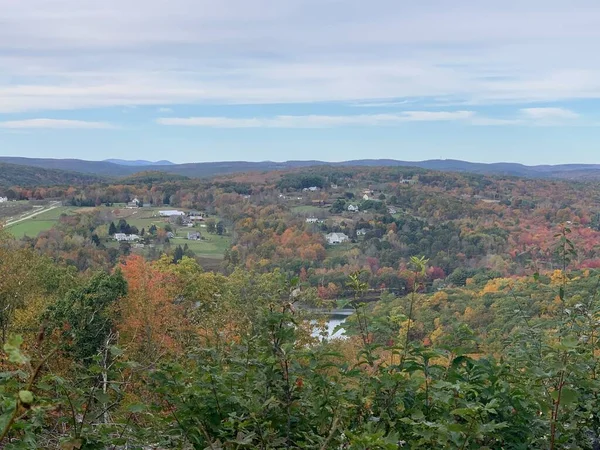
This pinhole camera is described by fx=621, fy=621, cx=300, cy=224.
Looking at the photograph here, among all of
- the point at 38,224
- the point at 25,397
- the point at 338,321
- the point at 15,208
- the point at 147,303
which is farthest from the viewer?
the point at 15,208

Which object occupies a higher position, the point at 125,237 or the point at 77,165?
the point at 77,165

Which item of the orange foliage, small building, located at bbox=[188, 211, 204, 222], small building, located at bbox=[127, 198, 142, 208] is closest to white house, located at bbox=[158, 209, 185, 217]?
small building, located at bbox=[188, 211, 204, 222]

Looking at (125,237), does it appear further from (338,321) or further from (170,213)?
(338,321)

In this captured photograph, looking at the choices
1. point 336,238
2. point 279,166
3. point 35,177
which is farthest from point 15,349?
point 279,166

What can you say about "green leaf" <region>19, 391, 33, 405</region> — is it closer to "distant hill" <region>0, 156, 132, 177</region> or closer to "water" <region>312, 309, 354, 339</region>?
"water" <region>312, 309, 354, 339</region>

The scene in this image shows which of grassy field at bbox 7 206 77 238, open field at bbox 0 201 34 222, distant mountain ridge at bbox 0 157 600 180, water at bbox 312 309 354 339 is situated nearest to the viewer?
water at bbox 312 309 354 339

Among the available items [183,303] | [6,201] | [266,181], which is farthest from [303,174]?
[183,303]
